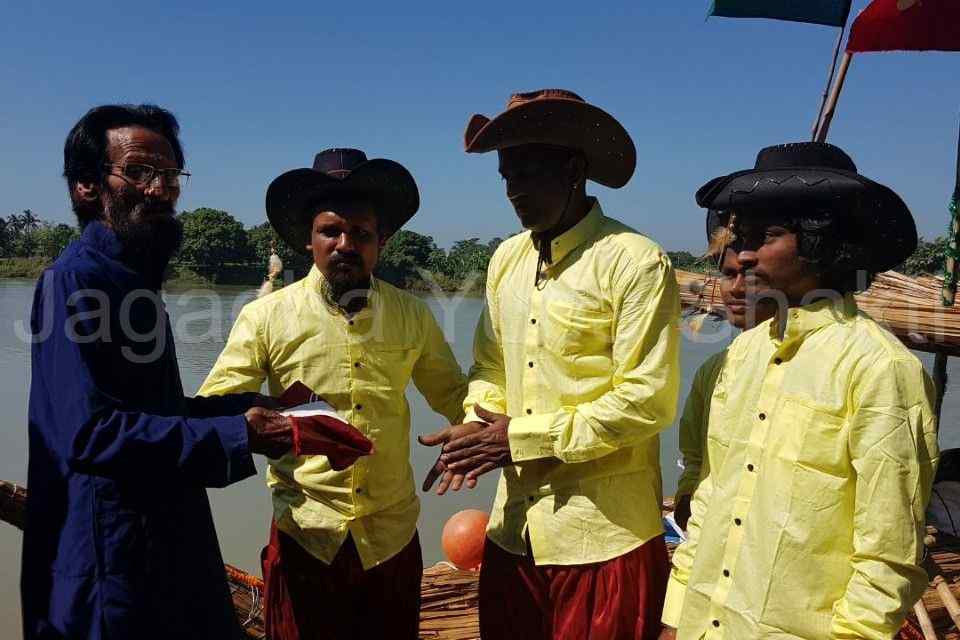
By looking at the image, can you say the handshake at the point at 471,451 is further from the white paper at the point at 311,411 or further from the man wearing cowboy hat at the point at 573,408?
the white paper at the point at 311,411

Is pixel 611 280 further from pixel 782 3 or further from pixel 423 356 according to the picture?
pixel 782 3

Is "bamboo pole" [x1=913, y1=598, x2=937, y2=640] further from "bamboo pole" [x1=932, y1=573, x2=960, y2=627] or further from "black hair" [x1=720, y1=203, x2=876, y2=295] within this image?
"black hair" [x1=720, y1=203, x2=876, y2=295]

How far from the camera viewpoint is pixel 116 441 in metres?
1.69

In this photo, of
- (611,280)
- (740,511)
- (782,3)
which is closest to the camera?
(740,511)

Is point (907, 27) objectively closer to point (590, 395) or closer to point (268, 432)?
point (590, 395)

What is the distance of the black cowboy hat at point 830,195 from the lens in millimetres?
1630

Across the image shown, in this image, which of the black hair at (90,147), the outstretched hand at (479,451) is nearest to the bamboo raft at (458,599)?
the outstretched hand at (479,451)

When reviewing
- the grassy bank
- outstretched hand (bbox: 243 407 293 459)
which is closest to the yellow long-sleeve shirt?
outstretched hand (bbox: 243 407 293 459)

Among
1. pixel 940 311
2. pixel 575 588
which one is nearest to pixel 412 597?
pixel 575 588

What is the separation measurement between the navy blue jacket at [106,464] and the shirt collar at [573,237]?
44.3 inches

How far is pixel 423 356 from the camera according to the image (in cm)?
282

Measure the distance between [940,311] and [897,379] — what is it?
2.22 m

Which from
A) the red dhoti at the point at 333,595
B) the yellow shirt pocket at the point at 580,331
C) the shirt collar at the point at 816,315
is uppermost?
the shirt collar at the point at 816,315

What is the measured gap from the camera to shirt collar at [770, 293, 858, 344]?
5.39 ft
